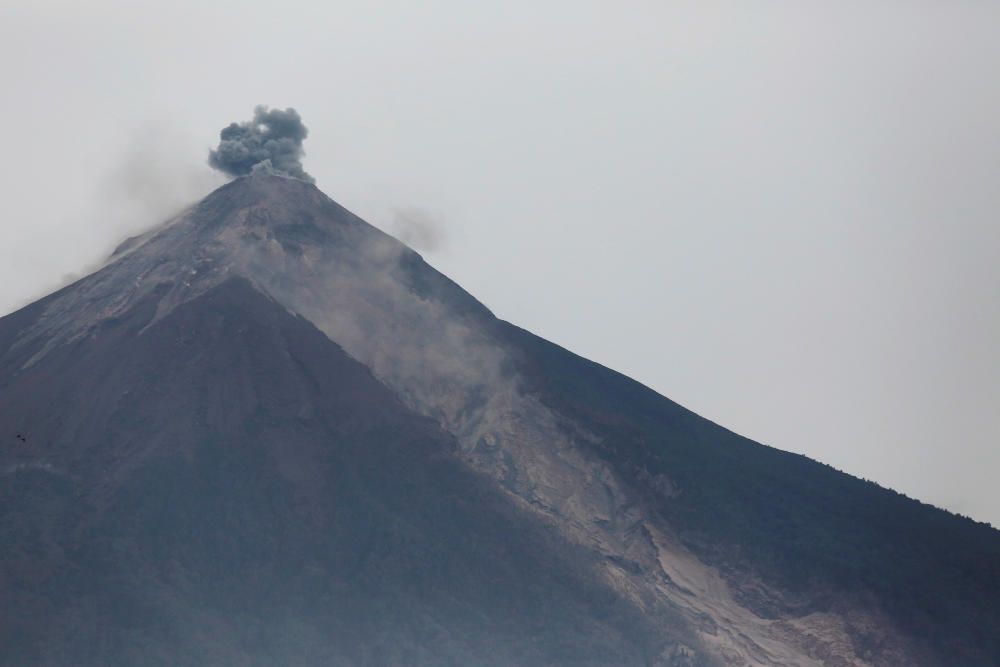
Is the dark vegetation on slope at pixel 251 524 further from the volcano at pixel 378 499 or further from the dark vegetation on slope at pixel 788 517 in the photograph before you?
the dark vegetation on slope at pixel 788 517

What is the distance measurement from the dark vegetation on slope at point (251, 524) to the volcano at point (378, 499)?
0.51 ft

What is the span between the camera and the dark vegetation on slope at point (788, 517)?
94.3 metres

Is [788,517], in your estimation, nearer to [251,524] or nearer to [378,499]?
[378,499]

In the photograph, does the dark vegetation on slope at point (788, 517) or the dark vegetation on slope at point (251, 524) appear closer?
the dark vegetation on slope at point (251, 524)

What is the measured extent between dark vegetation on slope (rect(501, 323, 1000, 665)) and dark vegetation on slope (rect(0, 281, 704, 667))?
11.4 metres

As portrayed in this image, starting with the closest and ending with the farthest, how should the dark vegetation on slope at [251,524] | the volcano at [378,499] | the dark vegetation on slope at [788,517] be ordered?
the dark vegetation on slope at [251,524] → the volcano at [378,499] → the dark vegetation on slope at [788,517]

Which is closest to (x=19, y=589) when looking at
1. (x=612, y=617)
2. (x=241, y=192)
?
(x=612, y=617)

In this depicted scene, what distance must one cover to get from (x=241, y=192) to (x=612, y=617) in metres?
39.9

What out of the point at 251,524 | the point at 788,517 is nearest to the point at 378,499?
the point at 251,524

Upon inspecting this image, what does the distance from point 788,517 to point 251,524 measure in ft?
109

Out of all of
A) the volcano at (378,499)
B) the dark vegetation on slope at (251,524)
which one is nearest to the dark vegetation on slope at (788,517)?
the volcano at (378,499)

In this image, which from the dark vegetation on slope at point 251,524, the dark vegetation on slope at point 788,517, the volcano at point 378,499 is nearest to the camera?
the dark vegetation on slope at point 251,524

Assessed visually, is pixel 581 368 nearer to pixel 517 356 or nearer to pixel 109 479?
pixel 517 356

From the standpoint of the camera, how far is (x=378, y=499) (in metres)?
90.9
